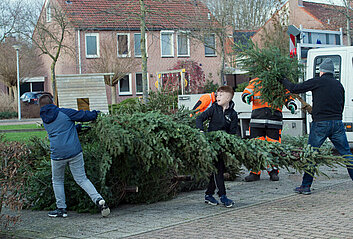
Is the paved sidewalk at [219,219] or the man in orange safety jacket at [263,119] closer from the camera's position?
the paved sidewalk at [219,219]

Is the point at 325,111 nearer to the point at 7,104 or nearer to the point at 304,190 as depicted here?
the point at 304,190

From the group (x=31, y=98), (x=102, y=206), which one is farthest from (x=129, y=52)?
(x=102, y=206)

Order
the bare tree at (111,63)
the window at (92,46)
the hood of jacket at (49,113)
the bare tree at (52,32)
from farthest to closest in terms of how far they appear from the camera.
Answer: the window at (92,46) < the bare tree at (111,63) < the bare tree at (52,32) < the hood of jacket at (49,113)

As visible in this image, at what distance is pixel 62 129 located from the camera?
6.27m

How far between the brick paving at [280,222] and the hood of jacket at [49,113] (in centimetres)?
197

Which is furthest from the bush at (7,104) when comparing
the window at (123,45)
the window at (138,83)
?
the window at (138,83)

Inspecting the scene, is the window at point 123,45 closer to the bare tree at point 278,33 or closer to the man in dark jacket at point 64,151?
the bare tree at point 278,33

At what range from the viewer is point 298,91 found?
23.9ft

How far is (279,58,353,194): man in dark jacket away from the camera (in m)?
7.43

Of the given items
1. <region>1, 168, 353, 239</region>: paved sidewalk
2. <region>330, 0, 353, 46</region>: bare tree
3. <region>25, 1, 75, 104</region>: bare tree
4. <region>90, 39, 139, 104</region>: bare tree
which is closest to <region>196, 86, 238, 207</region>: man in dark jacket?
<region>1, 168, 353, 239</region>: paved sidewalk

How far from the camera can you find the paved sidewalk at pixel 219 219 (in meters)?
5.34

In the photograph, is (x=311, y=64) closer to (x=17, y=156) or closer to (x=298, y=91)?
(x=298, y=91)

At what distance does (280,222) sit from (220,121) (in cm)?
173

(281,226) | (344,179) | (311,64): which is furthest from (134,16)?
(281,226)
